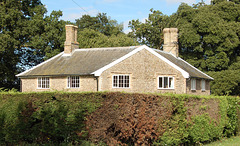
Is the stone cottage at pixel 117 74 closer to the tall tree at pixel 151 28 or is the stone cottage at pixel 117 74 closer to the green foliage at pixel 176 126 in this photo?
the green foliage at pixel 176 126

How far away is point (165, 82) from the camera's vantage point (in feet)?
105

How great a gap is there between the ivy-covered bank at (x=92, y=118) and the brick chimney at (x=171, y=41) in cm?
2324

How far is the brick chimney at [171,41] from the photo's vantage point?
3856 centimetres

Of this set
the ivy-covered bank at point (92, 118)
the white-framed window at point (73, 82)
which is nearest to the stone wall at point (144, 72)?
the white-framed window at point (73, 82)

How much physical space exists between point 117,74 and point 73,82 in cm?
489

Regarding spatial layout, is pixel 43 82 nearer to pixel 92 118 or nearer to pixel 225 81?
pixel 92 118

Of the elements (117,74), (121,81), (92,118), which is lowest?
(92,118)

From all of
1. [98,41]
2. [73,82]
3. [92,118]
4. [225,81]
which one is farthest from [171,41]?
[92,118]

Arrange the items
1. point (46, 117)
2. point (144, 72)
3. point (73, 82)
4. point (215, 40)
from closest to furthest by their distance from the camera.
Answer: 1. point (46, 117)
2. point (144, 72)
3. point (73, 82)
4. point (215, 40)

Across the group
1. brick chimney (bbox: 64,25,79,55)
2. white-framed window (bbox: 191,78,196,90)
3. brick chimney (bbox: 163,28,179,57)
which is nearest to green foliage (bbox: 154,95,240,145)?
white-framed window (bbox: 191,78,196,90)

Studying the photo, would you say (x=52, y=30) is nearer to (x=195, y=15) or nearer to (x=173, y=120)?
(x=195, y=15)

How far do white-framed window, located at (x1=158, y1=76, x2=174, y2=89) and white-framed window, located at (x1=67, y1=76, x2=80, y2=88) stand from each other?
26.3 feet

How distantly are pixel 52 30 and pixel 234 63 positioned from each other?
2741 cm

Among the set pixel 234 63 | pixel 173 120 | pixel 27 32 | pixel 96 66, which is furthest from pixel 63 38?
pixel 173 120
